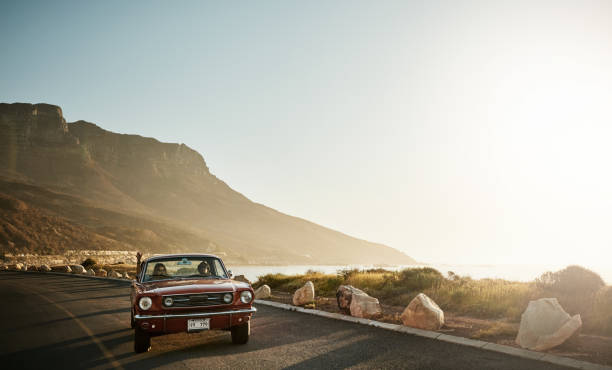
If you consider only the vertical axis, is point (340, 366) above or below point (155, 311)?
below

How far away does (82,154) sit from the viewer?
154250 mm

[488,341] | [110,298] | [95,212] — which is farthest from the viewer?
[95,212]

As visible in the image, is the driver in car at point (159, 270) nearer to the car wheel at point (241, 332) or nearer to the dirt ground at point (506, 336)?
the car wheel at point (241, 332)

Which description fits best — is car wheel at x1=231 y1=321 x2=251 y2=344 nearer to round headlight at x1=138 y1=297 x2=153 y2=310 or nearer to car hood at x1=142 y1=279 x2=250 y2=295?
car hood at x1=142 y1=279 x2=250 y2=295

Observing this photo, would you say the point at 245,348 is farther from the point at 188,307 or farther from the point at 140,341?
the point at 140,341

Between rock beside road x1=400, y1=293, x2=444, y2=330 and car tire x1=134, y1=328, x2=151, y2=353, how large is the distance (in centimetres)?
585

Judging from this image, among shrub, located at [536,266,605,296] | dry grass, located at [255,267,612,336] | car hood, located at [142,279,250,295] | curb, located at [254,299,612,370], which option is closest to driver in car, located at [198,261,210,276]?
car hood, located at [142,279,250,295]

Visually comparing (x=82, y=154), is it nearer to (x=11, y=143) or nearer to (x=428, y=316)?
(x=11, y=143)

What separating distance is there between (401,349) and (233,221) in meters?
173

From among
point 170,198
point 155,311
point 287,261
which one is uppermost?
point 170,198

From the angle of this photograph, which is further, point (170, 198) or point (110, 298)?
point (170, 198)

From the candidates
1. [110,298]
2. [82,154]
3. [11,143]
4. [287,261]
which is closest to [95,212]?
[82,154]

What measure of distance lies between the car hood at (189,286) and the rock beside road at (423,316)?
4253 millimetres

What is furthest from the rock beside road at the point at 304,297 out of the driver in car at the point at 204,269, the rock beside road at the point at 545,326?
the rock beside road at the point at 545,326
